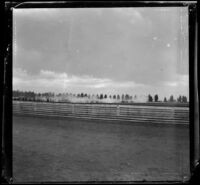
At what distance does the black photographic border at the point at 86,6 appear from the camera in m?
1.87

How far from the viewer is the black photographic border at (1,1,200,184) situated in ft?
6.15

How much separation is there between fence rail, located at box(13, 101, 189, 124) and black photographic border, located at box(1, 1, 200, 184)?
515 cm

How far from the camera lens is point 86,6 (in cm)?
197

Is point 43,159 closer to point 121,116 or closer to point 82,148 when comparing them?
point 82,148

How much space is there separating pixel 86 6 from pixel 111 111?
851 cm

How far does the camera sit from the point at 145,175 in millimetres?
2707

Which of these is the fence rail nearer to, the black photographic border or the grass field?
the grass field

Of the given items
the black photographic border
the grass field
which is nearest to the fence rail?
the grass field

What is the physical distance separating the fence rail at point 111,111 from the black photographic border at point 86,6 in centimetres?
515

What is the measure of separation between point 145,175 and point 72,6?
2102 mm

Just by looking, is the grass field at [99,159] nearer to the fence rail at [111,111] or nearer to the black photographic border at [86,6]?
the black photographic border at [86,6]

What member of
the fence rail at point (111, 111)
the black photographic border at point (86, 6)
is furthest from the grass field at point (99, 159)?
the fence rail at point (111, 111)

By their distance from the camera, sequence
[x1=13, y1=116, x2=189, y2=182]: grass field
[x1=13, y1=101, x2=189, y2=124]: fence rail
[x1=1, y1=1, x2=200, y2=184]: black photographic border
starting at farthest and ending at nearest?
[x1=13, y1=101, x2=189, y2=124]: fence rail → [x1=13, y1=116, x2=189, y2=182]: grass field → [x1=1, y1=1, x2=200, y2=184]: black photographic border
